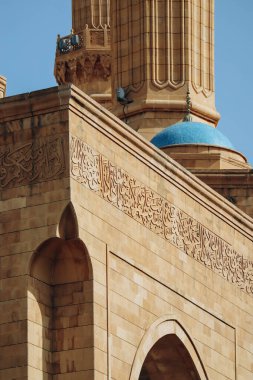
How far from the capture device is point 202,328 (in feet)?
109

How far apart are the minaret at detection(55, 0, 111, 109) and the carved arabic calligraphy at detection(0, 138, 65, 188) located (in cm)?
2468

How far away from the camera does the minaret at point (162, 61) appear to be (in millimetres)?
42750

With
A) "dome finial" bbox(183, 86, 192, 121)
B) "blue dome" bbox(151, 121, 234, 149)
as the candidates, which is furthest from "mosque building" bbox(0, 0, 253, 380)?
"dome finial" bbox(183, 86, 192, 121)

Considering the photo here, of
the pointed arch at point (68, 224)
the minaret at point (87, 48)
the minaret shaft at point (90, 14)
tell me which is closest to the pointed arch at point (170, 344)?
the pointed arch at point (68, 224)

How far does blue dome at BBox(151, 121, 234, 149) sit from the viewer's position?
4053 centimetres

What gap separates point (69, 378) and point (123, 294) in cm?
178

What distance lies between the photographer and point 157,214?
3206 cm

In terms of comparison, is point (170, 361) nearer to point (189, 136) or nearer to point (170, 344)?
point (170, 344)

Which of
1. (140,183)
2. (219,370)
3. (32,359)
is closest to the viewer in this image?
(32,359)

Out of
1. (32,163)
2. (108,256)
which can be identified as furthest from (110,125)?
(108,256)

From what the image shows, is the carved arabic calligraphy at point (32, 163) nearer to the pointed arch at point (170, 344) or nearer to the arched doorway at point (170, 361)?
the pointed arch at point (170, 344)

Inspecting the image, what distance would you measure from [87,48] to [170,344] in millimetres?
23304

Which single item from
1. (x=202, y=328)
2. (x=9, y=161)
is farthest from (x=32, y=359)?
(x=202, y=328)

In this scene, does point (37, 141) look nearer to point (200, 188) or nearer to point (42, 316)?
point (42, 316)
